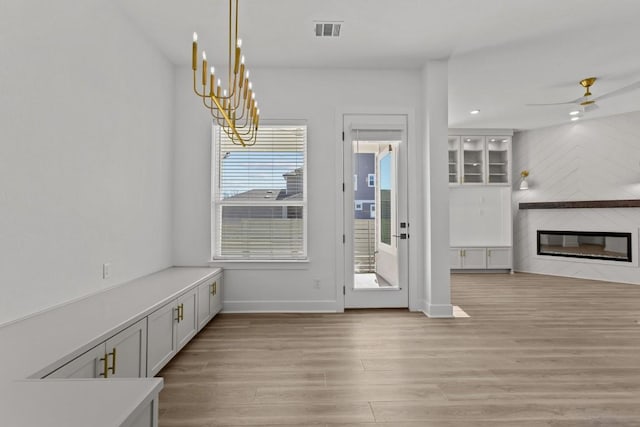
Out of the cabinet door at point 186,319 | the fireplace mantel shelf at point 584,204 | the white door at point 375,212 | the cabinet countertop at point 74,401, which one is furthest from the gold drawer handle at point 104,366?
the fireplace mantel shelf at point 584,204

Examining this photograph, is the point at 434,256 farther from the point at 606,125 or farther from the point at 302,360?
the point at 606,125

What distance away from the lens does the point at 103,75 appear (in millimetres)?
2855

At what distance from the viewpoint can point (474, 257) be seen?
7547 millimetres

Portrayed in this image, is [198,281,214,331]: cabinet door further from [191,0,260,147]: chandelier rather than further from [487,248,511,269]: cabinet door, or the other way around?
[487,248,511,269]: cabinet door

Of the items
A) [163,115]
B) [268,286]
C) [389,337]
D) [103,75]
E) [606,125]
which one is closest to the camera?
[103,75]

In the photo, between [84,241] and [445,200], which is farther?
[445,200]

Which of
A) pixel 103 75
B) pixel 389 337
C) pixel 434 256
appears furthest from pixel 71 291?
pixel 434 256

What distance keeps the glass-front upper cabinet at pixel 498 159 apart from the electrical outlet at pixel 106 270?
719 cm

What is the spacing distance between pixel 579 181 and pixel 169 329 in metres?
7.69

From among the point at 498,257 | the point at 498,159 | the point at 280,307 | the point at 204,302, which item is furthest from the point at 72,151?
the point at 498,159

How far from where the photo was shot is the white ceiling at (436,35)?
10.4ft

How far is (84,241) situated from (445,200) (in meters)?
3.52

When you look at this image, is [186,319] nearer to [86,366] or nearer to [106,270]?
[106,270]

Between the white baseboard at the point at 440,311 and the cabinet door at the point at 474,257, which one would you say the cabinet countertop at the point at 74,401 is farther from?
the cabinet door at the point at 474,257
